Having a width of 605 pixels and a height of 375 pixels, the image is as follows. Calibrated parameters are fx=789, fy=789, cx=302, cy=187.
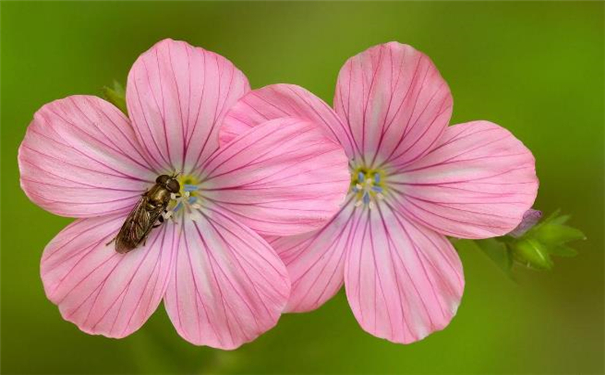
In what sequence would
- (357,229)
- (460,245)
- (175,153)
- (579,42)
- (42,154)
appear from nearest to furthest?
(42,154)
(175,153)
(357,229)
(460,245)
(579,42)

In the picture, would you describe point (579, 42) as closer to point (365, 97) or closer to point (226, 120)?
point (365, 97)

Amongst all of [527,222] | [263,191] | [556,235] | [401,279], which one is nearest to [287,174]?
[263,191]

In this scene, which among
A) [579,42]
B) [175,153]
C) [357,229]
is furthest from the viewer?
[579,42]

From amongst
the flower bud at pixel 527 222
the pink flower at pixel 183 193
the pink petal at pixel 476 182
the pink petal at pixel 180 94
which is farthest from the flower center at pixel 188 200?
the flower bud at pixel 527 222

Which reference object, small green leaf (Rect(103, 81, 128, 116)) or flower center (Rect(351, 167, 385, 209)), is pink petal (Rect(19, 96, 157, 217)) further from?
flower center (Rect(351, 167, 385, 209))

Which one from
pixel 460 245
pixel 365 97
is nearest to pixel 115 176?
pixel 365 97

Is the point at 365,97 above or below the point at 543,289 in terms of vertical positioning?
above
